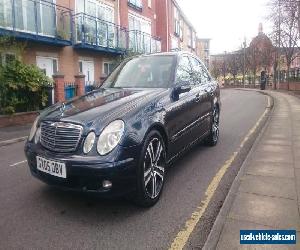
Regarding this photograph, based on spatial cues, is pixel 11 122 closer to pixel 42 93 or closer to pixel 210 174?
pixel 42 93

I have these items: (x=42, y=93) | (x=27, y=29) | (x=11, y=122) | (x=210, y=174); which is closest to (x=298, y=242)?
(x=210, y=174)

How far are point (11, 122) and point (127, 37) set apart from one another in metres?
13.5

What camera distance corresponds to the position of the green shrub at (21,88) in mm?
12122

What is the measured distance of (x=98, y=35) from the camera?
67.1ft

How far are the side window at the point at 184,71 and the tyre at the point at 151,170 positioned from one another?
132 centimetres

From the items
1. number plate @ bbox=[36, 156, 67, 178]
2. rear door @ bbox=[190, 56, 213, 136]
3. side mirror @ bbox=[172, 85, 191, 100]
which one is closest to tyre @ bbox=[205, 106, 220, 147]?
rear door @ bbox=[190, 56, 213, 136]

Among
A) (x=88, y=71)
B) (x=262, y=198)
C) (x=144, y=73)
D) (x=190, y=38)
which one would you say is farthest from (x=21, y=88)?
(x=190, y=38)

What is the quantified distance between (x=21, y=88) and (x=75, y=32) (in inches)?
269

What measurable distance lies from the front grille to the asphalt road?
784mm

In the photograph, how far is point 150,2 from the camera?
31594 mm

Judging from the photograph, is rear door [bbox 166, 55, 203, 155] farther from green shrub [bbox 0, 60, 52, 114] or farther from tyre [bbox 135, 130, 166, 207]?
green shrub [bbox 0, 60, 52, 114]

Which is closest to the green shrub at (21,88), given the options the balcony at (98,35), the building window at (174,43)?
the balcony at (98,35)

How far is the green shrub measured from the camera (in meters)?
12.1

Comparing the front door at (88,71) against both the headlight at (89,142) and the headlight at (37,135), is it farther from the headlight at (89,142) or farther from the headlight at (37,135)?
the headlight at (89,142)
